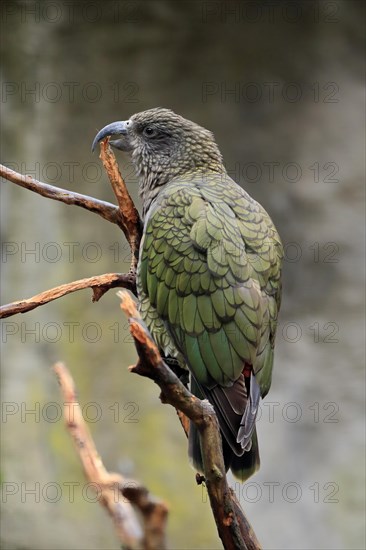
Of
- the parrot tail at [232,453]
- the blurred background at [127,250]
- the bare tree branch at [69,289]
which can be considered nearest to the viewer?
the parrot tail at [232,453]

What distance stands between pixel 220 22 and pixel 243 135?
841mm

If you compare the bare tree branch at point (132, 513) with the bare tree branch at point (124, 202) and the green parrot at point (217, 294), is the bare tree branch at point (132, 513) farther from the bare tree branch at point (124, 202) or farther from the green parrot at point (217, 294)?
the bare tree branch at point (124, 202)

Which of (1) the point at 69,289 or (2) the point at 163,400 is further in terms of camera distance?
(1) the point at 69,289

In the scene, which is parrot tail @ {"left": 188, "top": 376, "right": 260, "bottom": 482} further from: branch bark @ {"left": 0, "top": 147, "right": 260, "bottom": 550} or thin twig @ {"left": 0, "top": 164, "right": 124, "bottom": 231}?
thin twig @ {"left": 0, "top": 164, "right": 124, "bottom": 231}

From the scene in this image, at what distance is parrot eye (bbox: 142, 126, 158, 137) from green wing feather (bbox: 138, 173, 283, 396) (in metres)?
0.45

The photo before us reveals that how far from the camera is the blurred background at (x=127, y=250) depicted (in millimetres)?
5770

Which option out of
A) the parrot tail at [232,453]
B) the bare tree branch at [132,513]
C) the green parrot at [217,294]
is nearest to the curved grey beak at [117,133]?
the green parrot at [217,294]

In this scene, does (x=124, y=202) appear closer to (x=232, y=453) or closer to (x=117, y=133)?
(x=117, y=133)

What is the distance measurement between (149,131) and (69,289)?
967mm

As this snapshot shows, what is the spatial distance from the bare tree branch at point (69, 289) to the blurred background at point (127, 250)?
2.52 meters

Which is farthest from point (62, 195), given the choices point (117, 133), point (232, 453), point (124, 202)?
point (232, 453)

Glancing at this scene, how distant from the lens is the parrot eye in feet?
12.2

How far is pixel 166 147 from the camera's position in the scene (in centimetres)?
371

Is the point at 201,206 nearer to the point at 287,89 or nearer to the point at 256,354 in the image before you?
the point at 256,354
